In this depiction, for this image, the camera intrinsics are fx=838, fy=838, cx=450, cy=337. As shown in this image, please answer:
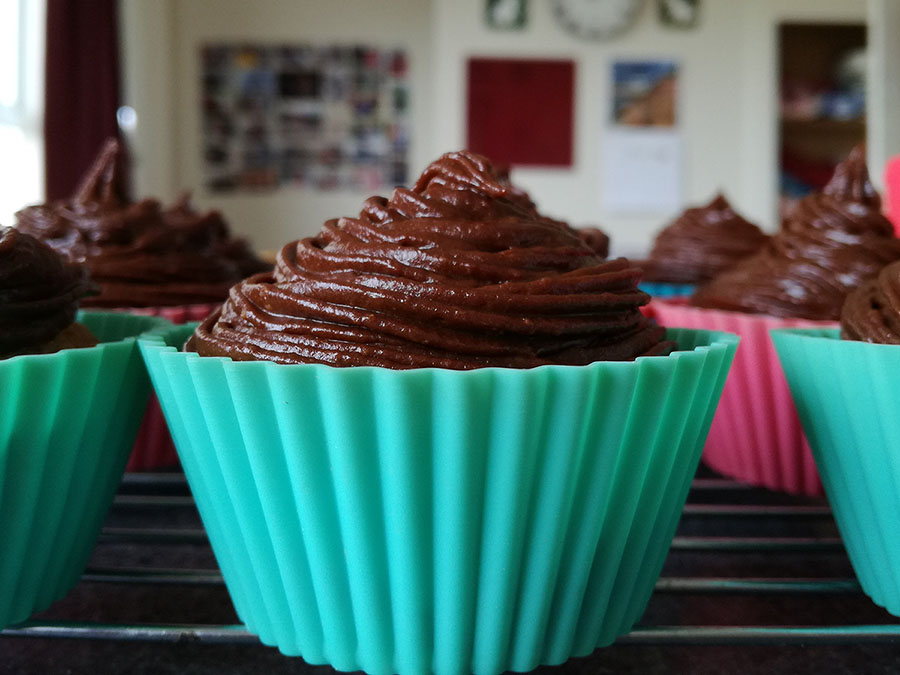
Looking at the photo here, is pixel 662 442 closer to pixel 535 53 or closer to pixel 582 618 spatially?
pixel 582 618

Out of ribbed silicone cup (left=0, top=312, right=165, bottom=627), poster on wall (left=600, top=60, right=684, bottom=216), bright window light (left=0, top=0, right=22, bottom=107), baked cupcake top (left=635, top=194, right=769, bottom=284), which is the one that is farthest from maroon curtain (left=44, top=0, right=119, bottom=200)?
ribbed silicone cup (left=0, top=312, right=165, bottom=627)

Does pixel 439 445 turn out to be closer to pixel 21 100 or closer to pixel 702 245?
pixel 702 245

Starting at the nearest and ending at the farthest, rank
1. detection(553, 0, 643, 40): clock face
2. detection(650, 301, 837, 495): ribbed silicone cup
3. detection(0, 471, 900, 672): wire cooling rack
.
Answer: detection(0, 471, 900, 672): wire cooling rack → detection(650, 301, 837, 495): ribbed silicone cup → detection(553, 0, 643, 40): clock face

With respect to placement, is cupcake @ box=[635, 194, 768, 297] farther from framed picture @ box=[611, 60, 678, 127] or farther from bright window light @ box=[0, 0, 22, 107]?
bright window light @ box=[0, 0, 22, 107]

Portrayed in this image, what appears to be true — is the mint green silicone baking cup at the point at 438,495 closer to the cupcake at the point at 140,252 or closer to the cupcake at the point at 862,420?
the cupcake at the point at 862,420

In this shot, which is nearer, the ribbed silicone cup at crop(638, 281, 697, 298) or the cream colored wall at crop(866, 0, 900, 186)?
the ribbed silicone cup at crop(638, 281, 697, 298)

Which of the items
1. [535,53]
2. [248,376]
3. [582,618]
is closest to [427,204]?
[248,376]
